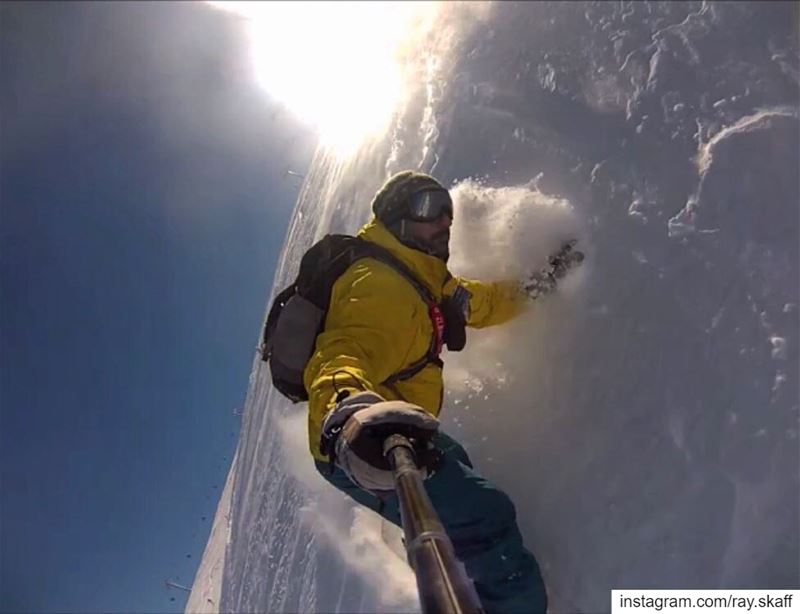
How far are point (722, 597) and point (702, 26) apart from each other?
2815 millimetres

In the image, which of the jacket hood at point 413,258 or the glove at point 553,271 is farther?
the glove at point 553,271

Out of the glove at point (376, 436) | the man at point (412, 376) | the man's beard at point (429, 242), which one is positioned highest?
the man's beard at point (429, 242)

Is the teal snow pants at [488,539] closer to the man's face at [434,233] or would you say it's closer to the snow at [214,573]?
the man's face at [434,233]

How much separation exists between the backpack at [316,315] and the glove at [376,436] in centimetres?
90

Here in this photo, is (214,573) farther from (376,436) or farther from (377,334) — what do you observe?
(376,436)

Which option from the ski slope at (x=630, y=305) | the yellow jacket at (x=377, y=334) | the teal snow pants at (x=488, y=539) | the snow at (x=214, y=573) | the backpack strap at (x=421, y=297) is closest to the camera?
the yellow jacket at (x=377, y=334)

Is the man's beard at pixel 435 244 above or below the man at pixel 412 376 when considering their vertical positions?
above

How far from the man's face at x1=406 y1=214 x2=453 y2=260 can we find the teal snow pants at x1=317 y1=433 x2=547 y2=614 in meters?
1.00

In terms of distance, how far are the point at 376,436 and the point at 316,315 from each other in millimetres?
1115

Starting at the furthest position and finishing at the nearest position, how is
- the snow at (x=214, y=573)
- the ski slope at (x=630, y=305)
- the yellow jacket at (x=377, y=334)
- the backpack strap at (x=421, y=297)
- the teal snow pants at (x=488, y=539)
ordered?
the snow at (x=214, y=573) → the backpack strap at (x=421, y=297) → the teal snow pants at (x=488, y=539) → the ski slope at (x=630, y=305) → the yellow jacket at (x=377, y=334)

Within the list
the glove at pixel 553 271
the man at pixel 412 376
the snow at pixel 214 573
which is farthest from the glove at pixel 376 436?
the snow at pixel 214 573

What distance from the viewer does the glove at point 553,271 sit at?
3348 mm

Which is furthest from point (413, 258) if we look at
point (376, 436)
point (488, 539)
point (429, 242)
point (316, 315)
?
point (376, 436)

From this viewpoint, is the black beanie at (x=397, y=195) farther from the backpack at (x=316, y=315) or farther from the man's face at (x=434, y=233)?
the backpack at (x=316, y=315)
